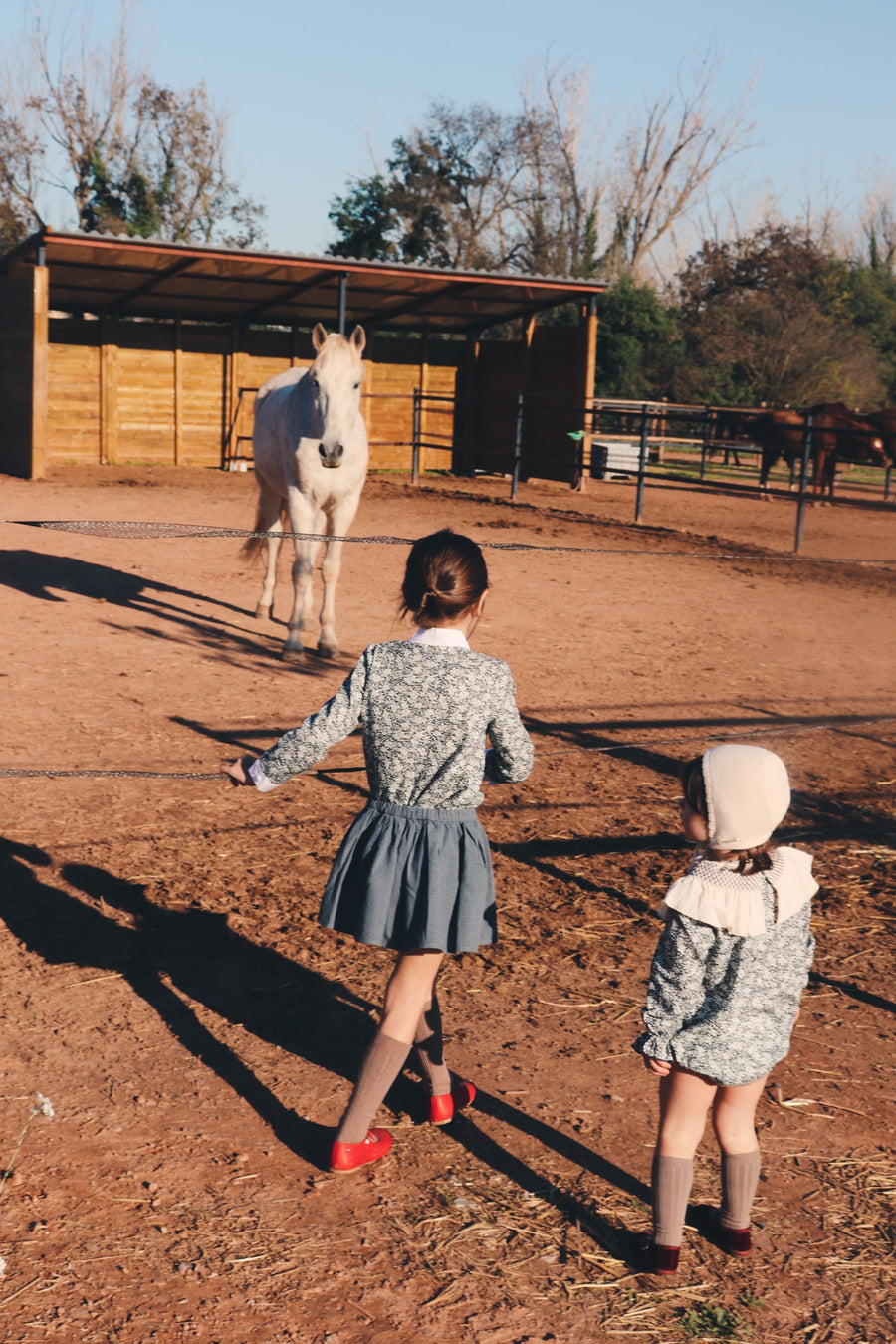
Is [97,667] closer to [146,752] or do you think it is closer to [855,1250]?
[146,752]

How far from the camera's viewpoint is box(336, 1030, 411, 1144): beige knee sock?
8.07 ft

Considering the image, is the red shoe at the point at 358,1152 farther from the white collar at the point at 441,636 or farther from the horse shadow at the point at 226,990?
the white collar at the point at 441,636

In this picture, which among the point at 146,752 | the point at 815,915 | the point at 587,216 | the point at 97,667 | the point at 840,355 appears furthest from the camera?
the point at 587,216

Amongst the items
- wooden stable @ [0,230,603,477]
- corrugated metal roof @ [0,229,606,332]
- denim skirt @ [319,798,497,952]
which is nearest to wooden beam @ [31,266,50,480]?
wooden stable @ [0,230,603,477]

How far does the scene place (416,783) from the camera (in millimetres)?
2496

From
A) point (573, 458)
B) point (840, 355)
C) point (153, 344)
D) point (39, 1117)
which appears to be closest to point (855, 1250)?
point (39, 1117)

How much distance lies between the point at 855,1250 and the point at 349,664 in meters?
5.36

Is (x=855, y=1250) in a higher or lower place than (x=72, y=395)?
lower

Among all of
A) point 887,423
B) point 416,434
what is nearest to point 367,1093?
point 416,434

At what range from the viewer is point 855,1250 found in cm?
231

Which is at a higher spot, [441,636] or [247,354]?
[247,354]

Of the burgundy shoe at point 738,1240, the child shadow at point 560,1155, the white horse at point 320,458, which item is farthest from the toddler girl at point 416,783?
the white horse at point 320,458

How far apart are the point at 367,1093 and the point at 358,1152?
0.13 m

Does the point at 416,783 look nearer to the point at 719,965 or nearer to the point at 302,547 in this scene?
the point at 719,965
